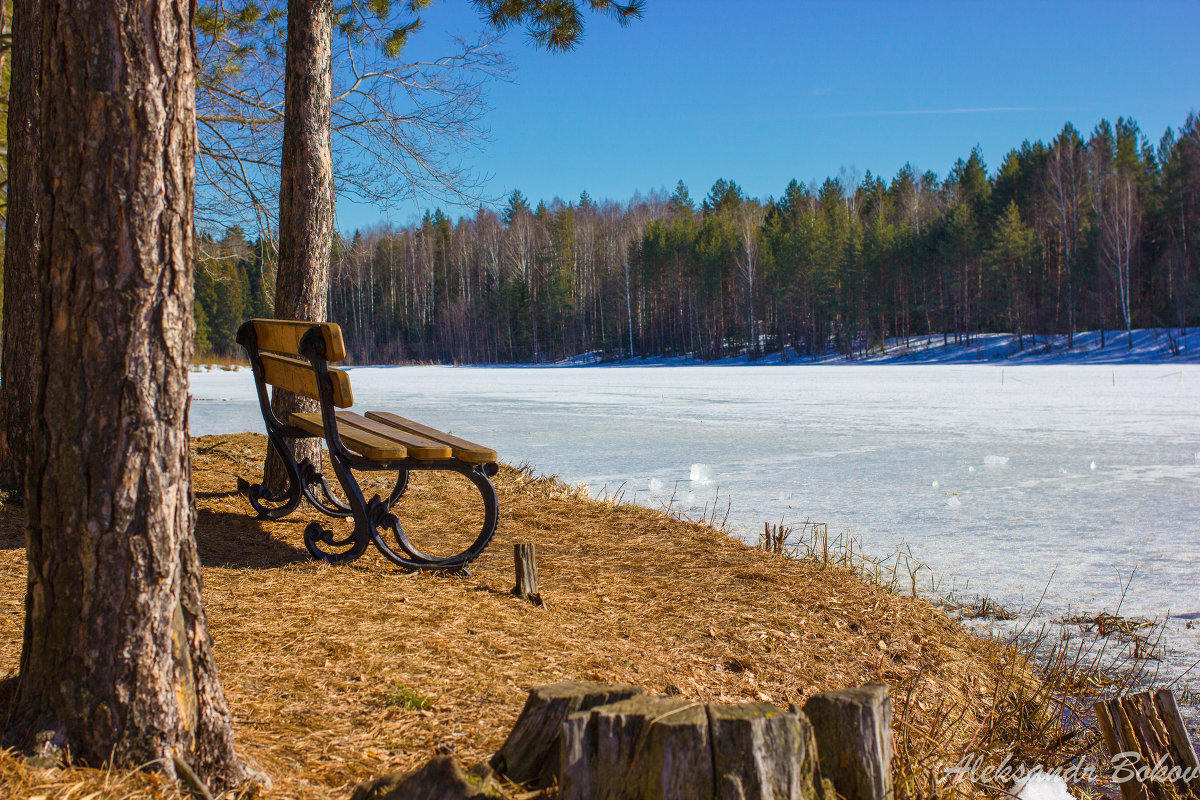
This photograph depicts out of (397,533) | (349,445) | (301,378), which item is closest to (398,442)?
(349,445)

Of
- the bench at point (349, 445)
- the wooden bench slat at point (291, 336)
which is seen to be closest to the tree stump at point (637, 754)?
the wooden bench slat at point (291, 336)

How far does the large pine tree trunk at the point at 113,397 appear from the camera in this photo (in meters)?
1.51

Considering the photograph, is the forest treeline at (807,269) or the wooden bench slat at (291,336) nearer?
the wooden bench slat at (291,336)

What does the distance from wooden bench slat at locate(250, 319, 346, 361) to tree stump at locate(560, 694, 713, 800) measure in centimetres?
163

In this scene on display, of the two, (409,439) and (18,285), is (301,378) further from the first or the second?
(18,285)

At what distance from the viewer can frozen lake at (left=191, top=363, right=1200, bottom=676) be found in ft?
13.3

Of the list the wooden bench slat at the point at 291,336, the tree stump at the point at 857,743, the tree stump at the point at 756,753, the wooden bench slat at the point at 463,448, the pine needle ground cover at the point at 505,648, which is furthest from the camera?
the wooden bench slat at the point at 463,448

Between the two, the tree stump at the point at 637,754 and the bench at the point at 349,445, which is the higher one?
the bench at the point at 349,445

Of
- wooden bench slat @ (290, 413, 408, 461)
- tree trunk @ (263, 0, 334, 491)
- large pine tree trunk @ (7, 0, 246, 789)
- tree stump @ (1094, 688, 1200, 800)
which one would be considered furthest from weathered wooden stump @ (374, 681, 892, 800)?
tree trunk @ (263, 0, 334, 491)

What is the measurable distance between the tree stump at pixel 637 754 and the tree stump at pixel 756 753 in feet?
0.08

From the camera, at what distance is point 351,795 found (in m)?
1.66

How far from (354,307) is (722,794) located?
236ft

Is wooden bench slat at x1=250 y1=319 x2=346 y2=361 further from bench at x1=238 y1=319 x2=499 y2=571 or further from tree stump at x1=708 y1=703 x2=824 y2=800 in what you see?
tree stump at x1=708 y1=703 x2=824 y2=800

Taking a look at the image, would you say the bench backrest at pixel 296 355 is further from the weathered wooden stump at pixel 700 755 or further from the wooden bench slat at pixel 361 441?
the weathered wooden stump at pixel 700 755
